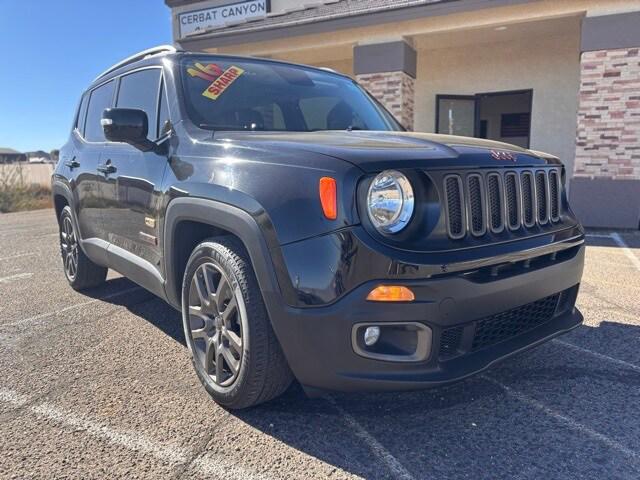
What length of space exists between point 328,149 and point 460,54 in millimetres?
9807

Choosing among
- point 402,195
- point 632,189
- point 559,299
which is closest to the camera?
point 402,195

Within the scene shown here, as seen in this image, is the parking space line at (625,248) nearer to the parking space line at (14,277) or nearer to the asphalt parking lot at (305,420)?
the asphalt parking lot at (305,420)

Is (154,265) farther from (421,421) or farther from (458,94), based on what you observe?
(458,94)

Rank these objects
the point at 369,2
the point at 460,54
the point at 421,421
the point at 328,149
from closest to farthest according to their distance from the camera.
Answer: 1. the point at 328,149
2. the point at 421,421
3. the point at 369,2
4. the point at 460,54

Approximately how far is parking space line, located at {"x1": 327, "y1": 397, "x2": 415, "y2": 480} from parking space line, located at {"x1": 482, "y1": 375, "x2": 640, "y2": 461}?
0.85m

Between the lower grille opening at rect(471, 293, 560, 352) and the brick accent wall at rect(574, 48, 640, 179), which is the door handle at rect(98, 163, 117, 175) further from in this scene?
the brick accent wall at rect(574, 48, 640, 179)

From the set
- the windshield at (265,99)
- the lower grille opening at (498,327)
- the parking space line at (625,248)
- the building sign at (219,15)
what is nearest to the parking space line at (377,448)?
the lower grille opening at (498,327)

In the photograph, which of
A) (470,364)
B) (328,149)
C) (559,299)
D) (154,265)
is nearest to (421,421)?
(470,364)

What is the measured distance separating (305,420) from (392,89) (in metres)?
8.09

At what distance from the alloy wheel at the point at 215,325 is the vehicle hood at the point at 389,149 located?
691 mm

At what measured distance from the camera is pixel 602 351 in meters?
3.15

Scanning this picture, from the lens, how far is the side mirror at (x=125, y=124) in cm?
279

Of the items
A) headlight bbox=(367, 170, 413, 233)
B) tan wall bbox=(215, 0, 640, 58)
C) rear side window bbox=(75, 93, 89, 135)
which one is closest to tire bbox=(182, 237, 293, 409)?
headlight bbox=(367, 170, 413, 233)

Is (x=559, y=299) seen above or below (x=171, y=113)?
below
